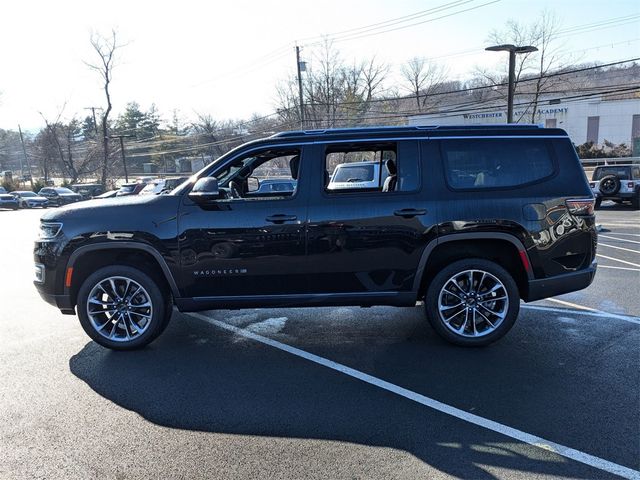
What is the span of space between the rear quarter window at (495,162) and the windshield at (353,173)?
194 inches

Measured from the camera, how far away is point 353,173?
10180mm

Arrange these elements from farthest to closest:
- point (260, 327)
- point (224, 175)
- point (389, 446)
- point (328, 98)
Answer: point (328, 98), point (260, 327), point (224, 175), point (389, 446)

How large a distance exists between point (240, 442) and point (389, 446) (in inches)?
37.4

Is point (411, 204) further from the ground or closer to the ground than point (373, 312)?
further from the ground

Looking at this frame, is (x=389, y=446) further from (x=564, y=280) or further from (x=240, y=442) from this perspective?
(x=564, y=280)

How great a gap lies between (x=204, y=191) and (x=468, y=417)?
280 centimetres

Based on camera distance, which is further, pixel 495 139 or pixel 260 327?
pixel 260 327

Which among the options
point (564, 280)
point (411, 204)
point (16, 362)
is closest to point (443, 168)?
point (411, 204)

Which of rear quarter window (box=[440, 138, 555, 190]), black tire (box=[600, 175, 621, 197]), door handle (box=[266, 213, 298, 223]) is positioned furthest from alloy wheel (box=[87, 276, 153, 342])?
black tire (box=[600, 175, 621, 197])

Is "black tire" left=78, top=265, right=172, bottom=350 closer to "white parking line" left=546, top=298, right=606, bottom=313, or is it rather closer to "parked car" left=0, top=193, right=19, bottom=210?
"white parking line" left=546, top=298, right=606, bottom=313

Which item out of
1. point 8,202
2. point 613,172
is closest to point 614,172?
point 613,172

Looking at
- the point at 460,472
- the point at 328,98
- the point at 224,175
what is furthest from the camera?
the point at 328,98

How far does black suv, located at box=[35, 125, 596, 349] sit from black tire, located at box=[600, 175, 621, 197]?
59.1 ft

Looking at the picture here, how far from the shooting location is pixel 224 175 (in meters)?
4.87
